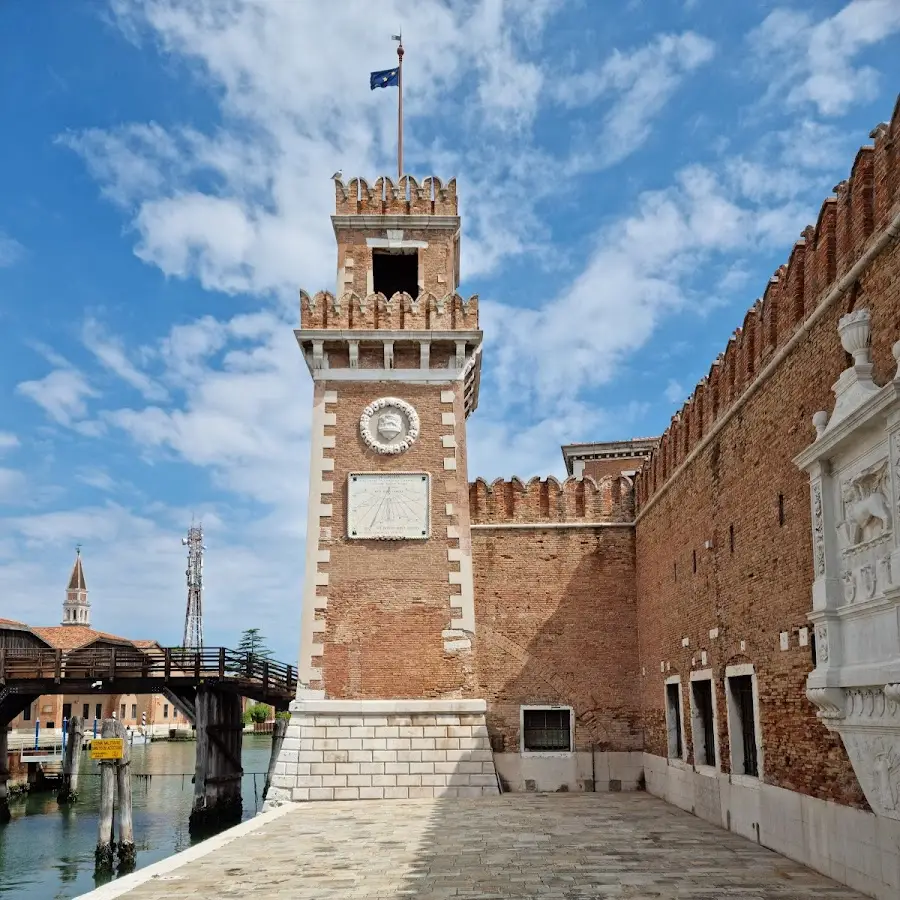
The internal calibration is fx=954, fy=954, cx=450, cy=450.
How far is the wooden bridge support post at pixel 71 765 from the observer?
29922 mm

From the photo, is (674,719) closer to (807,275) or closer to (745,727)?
(745,727)

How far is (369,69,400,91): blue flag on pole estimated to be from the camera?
21.8 metres

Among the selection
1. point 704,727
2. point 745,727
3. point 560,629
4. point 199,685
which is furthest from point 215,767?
point 745,727

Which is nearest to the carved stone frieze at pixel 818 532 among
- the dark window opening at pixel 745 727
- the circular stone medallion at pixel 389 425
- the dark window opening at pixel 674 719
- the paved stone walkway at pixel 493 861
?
the paved stone walkway at pixel 493 861

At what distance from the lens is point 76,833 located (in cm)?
2292

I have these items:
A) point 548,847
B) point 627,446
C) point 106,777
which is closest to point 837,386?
point 548,847

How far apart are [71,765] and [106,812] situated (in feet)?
43.0

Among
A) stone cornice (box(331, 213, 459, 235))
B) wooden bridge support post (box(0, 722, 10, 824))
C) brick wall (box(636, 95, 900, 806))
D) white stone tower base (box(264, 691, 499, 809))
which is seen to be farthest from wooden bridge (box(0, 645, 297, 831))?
brick wall (box(636, 95, 900, 806))

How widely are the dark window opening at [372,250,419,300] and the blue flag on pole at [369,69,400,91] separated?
14.0 feet

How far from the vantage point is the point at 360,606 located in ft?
56.4

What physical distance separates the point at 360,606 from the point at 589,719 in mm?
4784

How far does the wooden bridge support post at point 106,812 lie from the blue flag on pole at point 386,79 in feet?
49.0

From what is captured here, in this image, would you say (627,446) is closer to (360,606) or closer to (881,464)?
(360,606)

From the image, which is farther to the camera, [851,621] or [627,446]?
[627,446]
